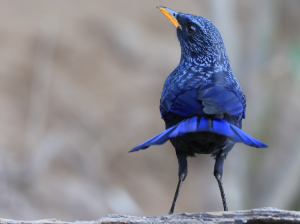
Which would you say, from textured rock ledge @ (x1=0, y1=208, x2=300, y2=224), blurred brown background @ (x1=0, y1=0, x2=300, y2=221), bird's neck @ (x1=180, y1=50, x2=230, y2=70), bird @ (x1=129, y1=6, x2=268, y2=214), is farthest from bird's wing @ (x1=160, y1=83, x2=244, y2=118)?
blurred brown background @ (x1=0, y1=0, x2=300, y2=221)

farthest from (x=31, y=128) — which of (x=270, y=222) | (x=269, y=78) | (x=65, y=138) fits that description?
(x=270, y=222)

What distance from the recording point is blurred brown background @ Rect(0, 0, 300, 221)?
7.81m

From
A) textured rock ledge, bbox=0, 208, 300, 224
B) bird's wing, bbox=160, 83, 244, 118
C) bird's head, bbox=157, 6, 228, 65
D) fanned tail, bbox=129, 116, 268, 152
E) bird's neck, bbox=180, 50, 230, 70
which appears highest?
bird's head, bbox=157, 6, 228, 65

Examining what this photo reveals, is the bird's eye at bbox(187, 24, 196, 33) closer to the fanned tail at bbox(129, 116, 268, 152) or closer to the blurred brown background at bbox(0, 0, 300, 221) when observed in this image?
the fanned tail at bbox(129, 116, 268, 152)

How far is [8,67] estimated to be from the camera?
27.5ft

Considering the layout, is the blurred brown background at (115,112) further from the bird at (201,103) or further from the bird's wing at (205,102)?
the bird's wing at (205,102)

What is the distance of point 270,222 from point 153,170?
6.07m

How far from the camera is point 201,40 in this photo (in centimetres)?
343

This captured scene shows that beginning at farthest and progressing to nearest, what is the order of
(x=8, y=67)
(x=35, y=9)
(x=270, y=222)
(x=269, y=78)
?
(x=35, y=9)
(x=8, y=67)
(x=269, y=78)
(x=270, y=222)

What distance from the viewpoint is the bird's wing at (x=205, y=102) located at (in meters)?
2.60

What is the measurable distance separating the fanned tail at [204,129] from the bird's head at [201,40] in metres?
1.03

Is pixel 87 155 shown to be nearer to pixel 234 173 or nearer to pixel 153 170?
pixel 153 170

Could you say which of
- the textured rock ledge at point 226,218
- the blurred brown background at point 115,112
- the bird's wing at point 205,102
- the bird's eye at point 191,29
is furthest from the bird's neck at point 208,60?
the blurred brown background at point 115,112

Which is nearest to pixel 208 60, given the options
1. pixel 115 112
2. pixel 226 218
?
pixel 226 218
